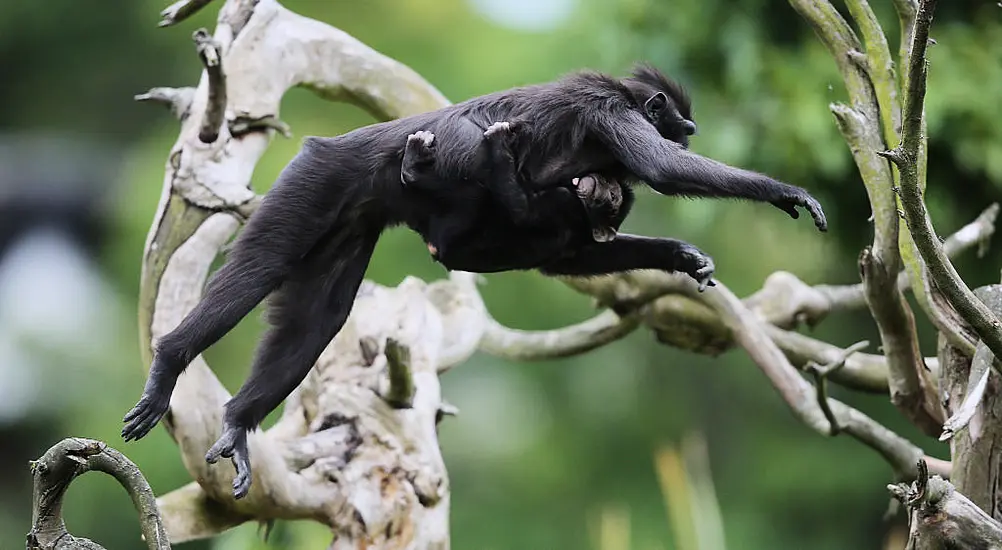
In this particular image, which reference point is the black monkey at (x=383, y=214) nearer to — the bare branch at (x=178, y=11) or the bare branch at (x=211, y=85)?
the bare branch at (x=211, y=85)

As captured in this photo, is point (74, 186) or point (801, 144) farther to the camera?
point (74, 186)

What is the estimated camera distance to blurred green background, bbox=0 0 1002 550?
12.7 meters

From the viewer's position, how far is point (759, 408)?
14.1 m

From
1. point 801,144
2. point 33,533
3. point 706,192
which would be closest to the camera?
point 33,533

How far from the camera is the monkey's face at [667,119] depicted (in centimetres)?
568

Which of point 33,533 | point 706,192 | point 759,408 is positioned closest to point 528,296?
point 759,408

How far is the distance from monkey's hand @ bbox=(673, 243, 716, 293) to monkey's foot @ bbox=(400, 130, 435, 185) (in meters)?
1.26

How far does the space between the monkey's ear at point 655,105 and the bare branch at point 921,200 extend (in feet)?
5.41

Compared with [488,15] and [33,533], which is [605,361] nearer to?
[488,15]

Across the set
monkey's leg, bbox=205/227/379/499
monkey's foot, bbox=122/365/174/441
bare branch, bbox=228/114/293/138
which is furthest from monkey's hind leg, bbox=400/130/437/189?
bare branch, bbox=228/114/293/138

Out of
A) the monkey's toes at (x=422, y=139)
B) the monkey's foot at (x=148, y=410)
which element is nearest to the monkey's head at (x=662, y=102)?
the monkey's toes at (x=422, y=139)

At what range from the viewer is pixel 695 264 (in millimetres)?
5633

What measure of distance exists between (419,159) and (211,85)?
1692 millimetres

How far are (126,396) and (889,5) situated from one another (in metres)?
8.85
